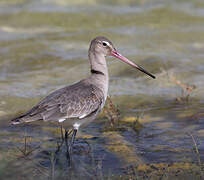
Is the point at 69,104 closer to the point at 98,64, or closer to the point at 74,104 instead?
the point at 74,104

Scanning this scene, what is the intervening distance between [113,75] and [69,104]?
157 inches

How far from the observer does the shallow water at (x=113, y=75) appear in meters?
5.71

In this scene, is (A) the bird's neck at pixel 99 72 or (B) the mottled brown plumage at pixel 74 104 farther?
(A) the bird's neck at pixel 99 72

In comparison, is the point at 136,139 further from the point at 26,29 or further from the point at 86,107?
the point at 26,29

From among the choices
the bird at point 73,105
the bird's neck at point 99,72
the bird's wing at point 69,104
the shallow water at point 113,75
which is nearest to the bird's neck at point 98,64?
the bird's neck at point 99,72

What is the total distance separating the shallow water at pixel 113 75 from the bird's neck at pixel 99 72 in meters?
0.72

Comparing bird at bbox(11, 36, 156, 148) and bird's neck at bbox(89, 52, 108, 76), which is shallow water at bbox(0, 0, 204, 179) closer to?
bird at bbox(11, 36, 156, 148)

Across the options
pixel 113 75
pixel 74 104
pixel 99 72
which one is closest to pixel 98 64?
pixel 99 72

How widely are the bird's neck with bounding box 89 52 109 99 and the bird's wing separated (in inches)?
6.2

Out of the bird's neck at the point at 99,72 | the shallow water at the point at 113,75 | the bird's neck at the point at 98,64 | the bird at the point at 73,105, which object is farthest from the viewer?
the bird's neck at the point at 98,64

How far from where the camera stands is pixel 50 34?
12.0 metres

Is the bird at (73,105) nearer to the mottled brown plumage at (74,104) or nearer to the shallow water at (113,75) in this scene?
the mottled brown plumage at (74,104)

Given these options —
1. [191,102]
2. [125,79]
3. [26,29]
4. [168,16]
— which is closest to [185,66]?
[125,79]

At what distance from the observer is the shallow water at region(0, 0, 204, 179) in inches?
225
